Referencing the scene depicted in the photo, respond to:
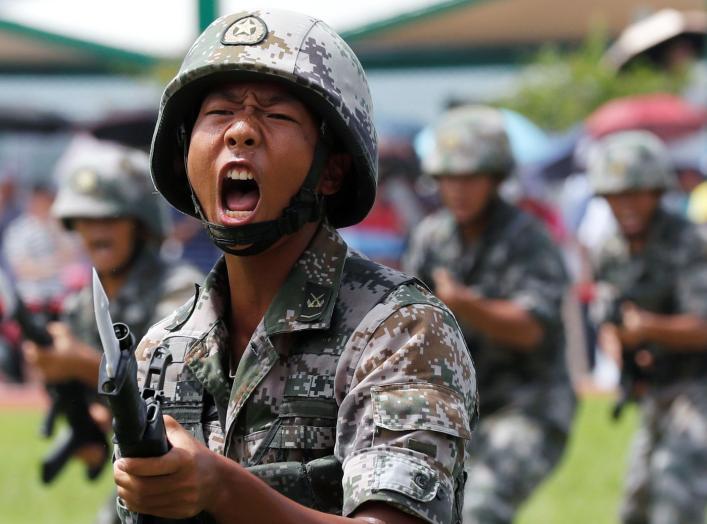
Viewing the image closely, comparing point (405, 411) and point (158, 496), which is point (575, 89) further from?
point (158, 496)

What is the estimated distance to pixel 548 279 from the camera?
8.23 metres

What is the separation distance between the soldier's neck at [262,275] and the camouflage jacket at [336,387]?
0.03m

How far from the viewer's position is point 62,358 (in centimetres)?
748

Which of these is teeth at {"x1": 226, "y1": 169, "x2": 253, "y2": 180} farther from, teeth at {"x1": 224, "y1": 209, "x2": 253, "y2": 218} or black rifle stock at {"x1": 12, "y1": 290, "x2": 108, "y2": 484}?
black rifle stock at {"x1": 12, "y1": 290, "x2": 108, "y2": 484}

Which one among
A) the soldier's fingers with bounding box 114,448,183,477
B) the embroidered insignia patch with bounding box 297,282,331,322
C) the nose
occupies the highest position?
the nose

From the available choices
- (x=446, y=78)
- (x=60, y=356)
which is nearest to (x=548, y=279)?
(x=60, y=356)

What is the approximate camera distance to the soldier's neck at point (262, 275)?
3.40 meters

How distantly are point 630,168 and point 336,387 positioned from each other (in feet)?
20.7

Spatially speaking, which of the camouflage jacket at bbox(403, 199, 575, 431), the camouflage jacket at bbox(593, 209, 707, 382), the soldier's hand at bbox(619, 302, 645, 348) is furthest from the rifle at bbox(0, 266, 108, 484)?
the camouflage jacket at bbox(593, 209, 707, 382)

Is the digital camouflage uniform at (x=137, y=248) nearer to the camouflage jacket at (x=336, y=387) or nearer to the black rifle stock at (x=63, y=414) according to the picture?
the black rifle stock at (x=63, y=414)

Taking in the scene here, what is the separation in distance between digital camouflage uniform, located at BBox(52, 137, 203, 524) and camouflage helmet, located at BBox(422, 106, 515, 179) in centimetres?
159

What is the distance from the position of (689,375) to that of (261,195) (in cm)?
589

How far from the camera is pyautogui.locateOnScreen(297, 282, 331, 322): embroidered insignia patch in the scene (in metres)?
3.25

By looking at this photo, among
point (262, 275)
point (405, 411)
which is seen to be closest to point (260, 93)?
point (262, 275)
